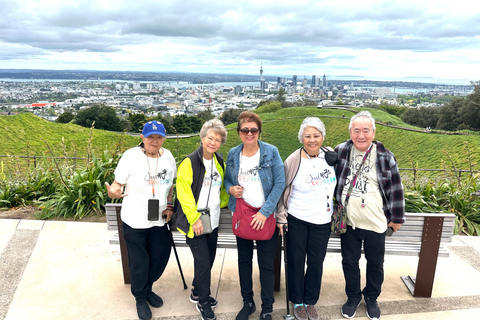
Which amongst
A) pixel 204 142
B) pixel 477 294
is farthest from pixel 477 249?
pixel 204 142

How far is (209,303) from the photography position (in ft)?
10.2

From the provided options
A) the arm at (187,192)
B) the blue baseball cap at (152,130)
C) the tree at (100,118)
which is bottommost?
the tree at (100,118)

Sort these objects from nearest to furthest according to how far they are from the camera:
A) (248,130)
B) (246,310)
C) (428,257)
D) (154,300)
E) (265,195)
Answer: (248,130) < (265,195) < (246,310) < (154,300) < (428,257)

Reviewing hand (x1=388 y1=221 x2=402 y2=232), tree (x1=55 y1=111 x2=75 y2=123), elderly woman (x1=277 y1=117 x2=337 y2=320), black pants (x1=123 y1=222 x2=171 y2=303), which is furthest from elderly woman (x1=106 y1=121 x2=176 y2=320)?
tree (x1=55 y1=111 x2=75 y2=123)

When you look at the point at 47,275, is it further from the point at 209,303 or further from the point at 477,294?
the point at 477,294

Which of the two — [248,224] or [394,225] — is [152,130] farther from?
[394,225]

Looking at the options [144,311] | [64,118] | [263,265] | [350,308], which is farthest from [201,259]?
[64,118]

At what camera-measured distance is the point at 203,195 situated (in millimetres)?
2910

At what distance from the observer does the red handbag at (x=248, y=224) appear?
9.27 ft

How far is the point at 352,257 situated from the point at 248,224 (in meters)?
1.09

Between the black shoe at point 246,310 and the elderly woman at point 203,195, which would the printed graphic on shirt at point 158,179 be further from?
the black shoe at point 246,310

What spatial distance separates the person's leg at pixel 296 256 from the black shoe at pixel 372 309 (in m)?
0.66

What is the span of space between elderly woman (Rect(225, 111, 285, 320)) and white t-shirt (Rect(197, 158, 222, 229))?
0.10 meters

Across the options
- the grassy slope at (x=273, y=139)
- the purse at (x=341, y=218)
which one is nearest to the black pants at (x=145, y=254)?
the purse at (x=341, y=218)
